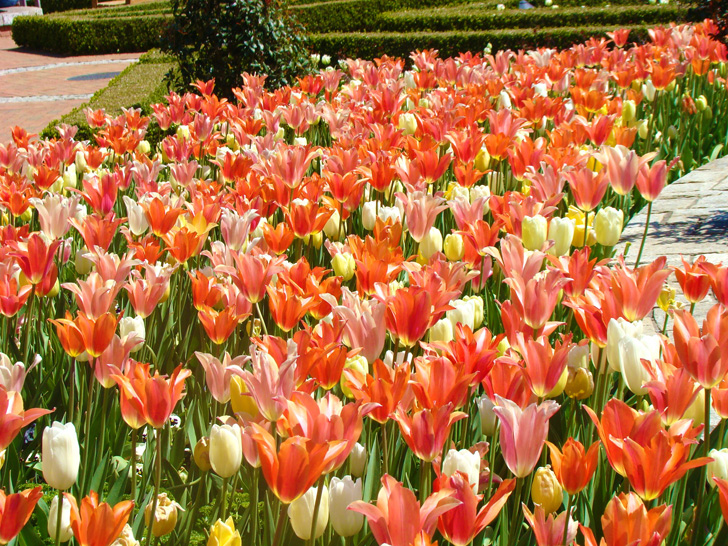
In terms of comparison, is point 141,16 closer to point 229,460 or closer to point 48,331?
point 48,331

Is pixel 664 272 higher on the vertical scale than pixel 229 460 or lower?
higher

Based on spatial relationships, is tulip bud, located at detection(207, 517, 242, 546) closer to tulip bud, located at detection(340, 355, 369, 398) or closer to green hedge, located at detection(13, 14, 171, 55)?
tulip bud, located at detection(340, 355, 369, 398)

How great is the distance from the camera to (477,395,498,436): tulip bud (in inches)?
68.9

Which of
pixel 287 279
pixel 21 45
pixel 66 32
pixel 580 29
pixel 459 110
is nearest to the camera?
pixel 287 279

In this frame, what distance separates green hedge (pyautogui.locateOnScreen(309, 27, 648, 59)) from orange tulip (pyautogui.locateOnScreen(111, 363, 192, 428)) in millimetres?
11116

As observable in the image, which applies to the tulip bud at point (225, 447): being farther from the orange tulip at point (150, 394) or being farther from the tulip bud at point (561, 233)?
the tulip bud at point (561, 233)

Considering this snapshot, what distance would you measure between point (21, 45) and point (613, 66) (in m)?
19.1

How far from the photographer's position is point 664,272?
6.03ft

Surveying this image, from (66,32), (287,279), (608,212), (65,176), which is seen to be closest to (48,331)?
(287,279)

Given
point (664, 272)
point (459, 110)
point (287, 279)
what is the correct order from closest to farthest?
point (664, 272), point (287, 279), point (459, 110)

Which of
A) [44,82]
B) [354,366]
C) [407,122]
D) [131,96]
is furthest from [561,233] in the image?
[44,82]

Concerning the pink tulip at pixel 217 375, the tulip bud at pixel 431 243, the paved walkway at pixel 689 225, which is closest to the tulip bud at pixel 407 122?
the paved walkway at pixel 689 225

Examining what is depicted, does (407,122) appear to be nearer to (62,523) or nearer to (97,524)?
(62,523)

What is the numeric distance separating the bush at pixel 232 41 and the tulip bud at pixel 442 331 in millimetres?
5681
